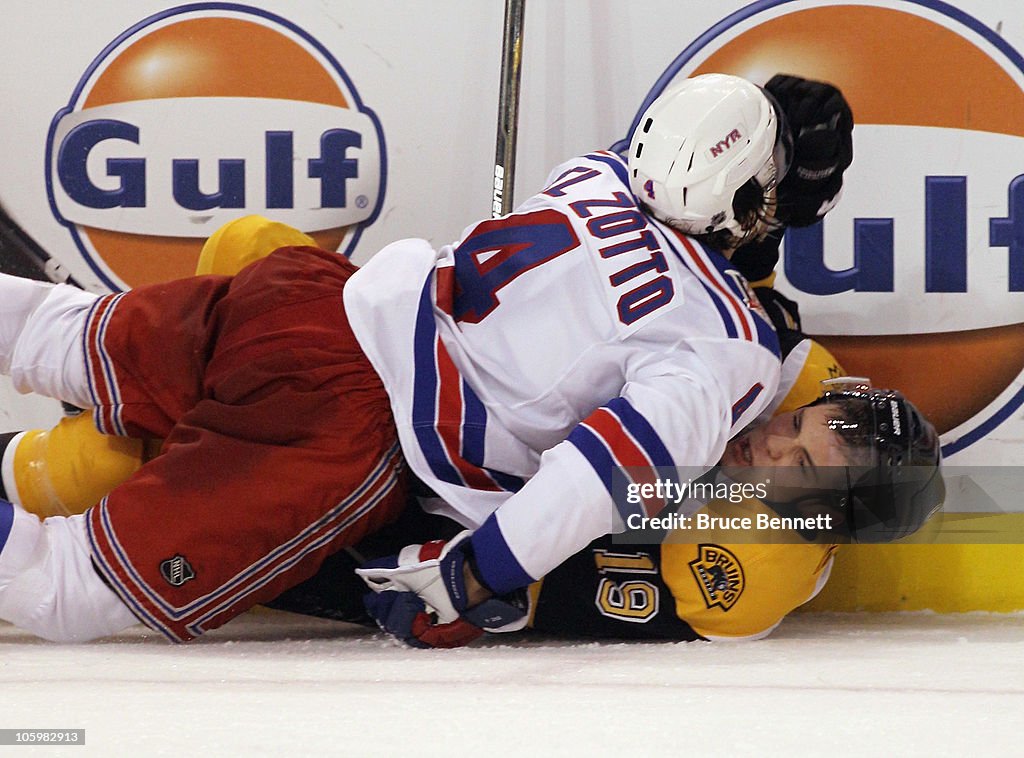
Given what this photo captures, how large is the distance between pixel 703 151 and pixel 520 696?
0.74 metres

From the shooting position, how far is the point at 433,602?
1430 millimetres

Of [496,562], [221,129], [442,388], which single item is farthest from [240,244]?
[496,562]

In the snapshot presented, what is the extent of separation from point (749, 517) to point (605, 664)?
346 mm

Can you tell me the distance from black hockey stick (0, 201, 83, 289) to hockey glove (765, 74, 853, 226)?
4.20ft

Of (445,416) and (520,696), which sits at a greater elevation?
(445,416)

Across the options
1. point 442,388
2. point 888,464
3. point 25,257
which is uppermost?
point 25,257

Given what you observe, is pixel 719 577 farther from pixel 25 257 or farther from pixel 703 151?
pixel 25 257

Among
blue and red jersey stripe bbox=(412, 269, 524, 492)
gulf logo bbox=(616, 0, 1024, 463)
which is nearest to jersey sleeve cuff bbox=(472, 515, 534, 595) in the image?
blue and red jersey stripe bbox=(412, 269, 524, 492)

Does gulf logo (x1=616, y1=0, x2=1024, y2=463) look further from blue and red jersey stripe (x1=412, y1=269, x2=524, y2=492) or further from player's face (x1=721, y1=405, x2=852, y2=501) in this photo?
blue and red jersey stripe (x1=412, y1=269, x2=524, y2=492)

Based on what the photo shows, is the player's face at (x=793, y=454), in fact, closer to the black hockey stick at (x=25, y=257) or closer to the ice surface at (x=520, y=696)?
the ice surface at (x=520, y=696)

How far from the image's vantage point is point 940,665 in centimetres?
134

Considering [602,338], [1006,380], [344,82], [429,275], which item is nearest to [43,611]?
[429,275]

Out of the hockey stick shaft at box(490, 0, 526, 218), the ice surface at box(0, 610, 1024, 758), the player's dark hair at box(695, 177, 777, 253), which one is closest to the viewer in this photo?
the ice surface at box(0, 610, 1024, 758)

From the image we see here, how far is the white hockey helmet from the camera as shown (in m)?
1.44
